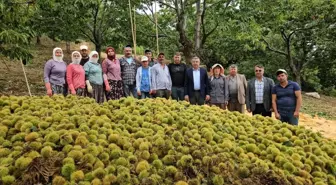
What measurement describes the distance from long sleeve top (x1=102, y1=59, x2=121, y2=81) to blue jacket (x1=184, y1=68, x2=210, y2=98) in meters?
1.24

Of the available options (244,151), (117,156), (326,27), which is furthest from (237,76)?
(326,27)

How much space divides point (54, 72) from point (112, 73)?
2.89ft

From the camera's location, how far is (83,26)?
13.6 m

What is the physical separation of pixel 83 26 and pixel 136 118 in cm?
1183

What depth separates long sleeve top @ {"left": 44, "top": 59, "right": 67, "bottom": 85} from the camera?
5270mm

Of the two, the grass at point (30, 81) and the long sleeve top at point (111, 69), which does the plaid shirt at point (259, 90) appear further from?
the grass at point (30, 81)

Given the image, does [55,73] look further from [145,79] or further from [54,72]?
[145,79]

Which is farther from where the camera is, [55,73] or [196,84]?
[196,84]

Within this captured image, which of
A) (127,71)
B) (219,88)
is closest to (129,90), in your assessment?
(127,71)

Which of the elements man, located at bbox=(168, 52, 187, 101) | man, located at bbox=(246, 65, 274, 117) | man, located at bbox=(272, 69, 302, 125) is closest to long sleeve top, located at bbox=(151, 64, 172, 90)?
man, located at bbox=(168, 52, 187, 101)

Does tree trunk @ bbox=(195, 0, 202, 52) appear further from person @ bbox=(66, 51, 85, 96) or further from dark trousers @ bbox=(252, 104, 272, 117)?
person @ bbox=(66, 51, 85, 96)

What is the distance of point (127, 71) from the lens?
602cm

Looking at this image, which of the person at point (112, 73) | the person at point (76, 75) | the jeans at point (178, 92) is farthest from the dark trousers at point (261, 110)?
the person at point (76, 75)

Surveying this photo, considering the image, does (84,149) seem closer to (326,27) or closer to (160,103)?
(160,103)
